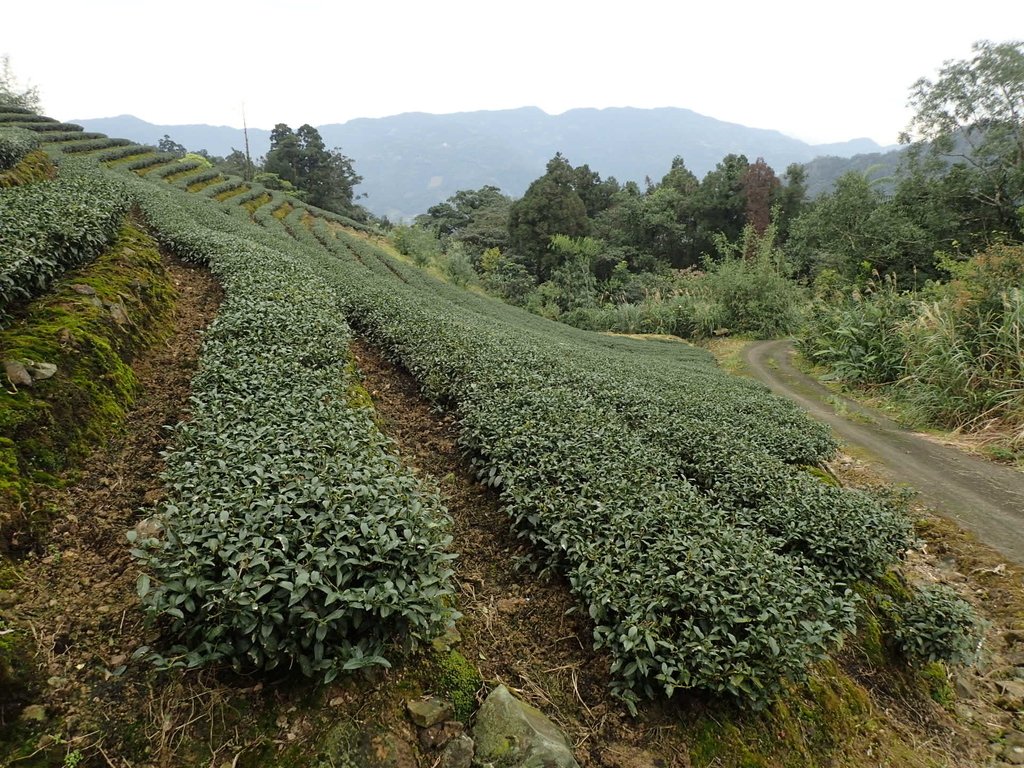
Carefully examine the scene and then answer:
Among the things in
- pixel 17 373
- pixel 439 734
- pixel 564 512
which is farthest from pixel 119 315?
pixel 439 734

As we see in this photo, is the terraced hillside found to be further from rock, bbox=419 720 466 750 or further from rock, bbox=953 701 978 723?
rock, bbox=953 701 978 723

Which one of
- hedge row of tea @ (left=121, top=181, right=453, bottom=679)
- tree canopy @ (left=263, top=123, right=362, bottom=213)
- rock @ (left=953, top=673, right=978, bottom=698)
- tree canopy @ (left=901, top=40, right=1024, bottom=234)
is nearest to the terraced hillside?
hedge row of tea @ (left=121, top=181, right=453, bottom=679)

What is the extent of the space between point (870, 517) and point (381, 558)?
15.5 ft

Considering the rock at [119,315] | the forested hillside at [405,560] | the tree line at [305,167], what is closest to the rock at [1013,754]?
the forested hillside at [405,560]

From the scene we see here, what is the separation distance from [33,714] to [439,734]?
1.77 meters

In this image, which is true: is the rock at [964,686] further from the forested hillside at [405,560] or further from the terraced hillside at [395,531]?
the terraced hillside at [395,531]

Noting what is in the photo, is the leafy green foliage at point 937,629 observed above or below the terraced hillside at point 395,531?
below

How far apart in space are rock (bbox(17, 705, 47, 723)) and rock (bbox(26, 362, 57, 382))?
101 inches

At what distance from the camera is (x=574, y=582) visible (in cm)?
347

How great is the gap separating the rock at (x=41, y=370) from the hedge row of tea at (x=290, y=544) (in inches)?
37.8

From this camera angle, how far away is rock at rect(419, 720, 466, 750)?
2512 mm

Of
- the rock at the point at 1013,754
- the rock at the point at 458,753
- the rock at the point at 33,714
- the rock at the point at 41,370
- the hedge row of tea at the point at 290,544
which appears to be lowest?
the rock at the point at 1013,754

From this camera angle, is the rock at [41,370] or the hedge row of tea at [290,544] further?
the rock at [41,370]

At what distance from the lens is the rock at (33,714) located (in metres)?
2.11
